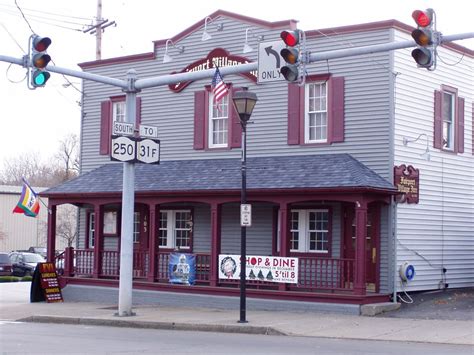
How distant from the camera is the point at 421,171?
22953mm

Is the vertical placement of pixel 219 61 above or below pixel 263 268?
above

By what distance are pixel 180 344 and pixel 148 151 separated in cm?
618

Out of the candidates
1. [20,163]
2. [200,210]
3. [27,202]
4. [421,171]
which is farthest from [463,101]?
[20,163]

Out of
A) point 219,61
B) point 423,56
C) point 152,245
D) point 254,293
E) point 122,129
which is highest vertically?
point 219,61

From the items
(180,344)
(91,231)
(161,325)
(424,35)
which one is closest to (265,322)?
(161,325)

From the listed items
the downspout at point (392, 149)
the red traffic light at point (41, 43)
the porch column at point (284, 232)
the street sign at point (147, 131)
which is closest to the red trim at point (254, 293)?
the porch column at point (284, 232)

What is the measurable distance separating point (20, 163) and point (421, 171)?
74.1 meters

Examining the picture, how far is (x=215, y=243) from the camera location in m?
23.1

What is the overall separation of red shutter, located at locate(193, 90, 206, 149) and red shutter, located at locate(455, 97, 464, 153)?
24.4 ft

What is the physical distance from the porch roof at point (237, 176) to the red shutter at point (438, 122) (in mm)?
2678

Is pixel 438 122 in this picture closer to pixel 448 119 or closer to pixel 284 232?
pixel 448 119

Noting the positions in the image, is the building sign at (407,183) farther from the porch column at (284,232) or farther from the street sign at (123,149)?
the street sign at (123,149)

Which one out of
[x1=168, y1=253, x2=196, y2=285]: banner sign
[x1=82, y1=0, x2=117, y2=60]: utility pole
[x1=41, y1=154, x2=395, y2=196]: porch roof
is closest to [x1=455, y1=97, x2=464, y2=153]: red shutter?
[x1=41, y1=154, x2=395, y2=196]: porch roof

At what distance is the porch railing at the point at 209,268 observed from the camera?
21.4 m
